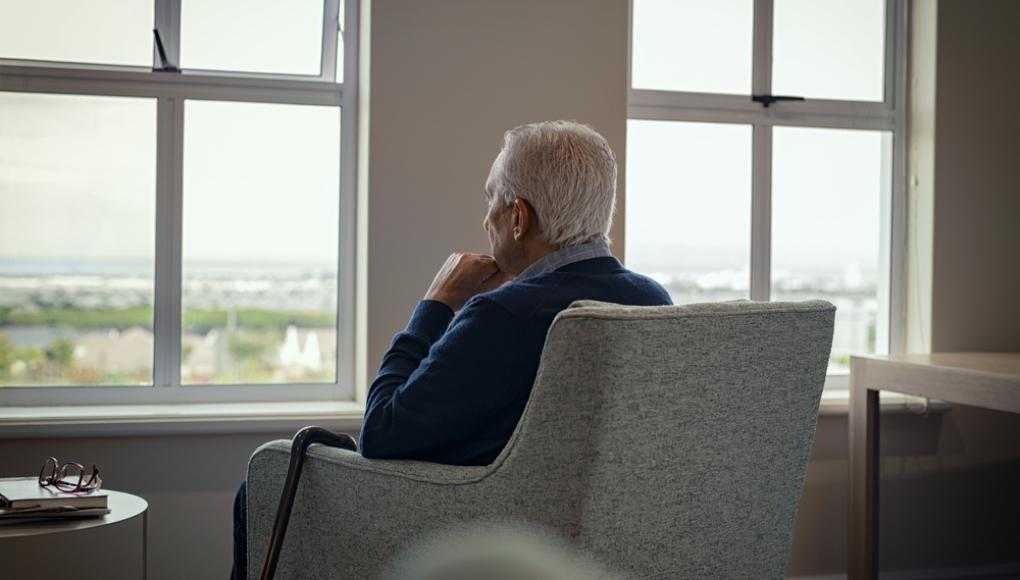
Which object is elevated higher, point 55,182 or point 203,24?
point 203,24

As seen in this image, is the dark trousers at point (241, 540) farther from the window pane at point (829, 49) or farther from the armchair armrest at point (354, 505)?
the window pane at point (829, 49)

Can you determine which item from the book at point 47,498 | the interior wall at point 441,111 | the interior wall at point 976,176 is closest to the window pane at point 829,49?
the interior wall at point 976,176

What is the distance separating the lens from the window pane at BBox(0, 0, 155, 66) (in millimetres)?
3166

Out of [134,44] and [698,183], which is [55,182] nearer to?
[134,44]

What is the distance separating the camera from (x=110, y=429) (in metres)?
2.94

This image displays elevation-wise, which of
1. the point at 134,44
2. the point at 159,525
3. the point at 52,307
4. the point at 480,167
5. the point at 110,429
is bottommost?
the point at 159,525

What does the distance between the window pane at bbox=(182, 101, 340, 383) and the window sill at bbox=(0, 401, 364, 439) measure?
0.20 m

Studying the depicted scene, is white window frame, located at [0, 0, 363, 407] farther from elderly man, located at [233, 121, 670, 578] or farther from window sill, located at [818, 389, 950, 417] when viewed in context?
window sill, located at [818, 389, 950, 417]

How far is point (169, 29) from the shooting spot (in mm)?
3277

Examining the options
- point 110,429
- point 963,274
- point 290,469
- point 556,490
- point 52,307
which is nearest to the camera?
point 556,490

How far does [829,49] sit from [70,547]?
3045 mm

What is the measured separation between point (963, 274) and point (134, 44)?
2903 millimetres

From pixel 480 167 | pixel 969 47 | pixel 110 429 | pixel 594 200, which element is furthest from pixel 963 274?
pixel 110 429

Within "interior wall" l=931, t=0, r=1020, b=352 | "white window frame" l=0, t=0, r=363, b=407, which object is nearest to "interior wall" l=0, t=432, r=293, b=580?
"white window frame" l=0, t=0, r=363, b=407
